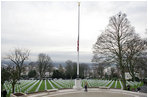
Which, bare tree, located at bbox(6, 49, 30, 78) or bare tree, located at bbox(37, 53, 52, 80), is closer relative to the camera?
bare tree, located at bbox(6, 49, 30, 78)

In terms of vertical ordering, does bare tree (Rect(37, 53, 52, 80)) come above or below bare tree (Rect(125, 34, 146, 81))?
below

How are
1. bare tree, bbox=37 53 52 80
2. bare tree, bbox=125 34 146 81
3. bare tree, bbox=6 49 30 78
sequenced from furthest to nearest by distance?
bare tree, bbox=37 53 52 80 < bare tree, bbox=6 49 30 78 < bare tree, bbox=125 34 146 81

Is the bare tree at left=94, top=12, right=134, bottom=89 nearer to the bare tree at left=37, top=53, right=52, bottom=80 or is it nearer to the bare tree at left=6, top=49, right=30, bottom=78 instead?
the bare tree at left=6, top=49, right=30, bottom=78

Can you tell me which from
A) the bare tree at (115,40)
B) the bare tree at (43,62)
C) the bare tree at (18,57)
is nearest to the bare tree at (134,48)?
the bare tree at (115,40)

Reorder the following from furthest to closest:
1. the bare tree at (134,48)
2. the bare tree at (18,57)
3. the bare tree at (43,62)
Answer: the bare tree at (43,62)
the bare tree at (18,57)
the bare tree at (134,48)

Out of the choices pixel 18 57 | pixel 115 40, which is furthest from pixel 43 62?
pixel 115 40

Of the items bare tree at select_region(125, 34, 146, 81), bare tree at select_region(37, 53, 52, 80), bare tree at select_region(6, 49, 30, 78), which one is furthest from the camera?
bare tree at select_region(37, 53, 52, 80)

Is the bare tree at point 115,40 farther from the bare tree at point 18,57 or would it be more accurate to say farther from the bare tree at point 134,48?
the bare tree at point 18,57

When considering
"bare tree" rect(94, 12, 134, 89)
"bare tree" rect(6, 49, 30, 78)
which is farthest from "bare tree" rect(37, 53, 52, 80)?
"bare tree" rect(94, 12, 134, 89)

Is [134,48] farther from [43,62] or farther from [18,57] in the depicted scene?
[43,62]

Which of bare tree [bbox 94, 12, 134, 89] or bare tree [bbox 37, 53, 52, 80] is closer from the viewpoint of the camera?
bare tree [bbox 94, 12, 134, 89]

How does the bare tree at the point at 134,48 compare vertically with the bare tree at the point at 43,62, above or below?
above

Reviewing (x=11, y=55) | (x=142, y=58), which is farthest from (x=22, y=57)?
(x=142, y=58)

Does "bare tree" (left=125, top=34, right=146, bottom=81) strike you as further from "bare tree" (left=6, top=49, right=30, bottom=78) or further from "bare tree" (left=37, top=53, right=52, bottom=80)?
"bare tree" (left=37, top=53, right=52, bottom=80)
